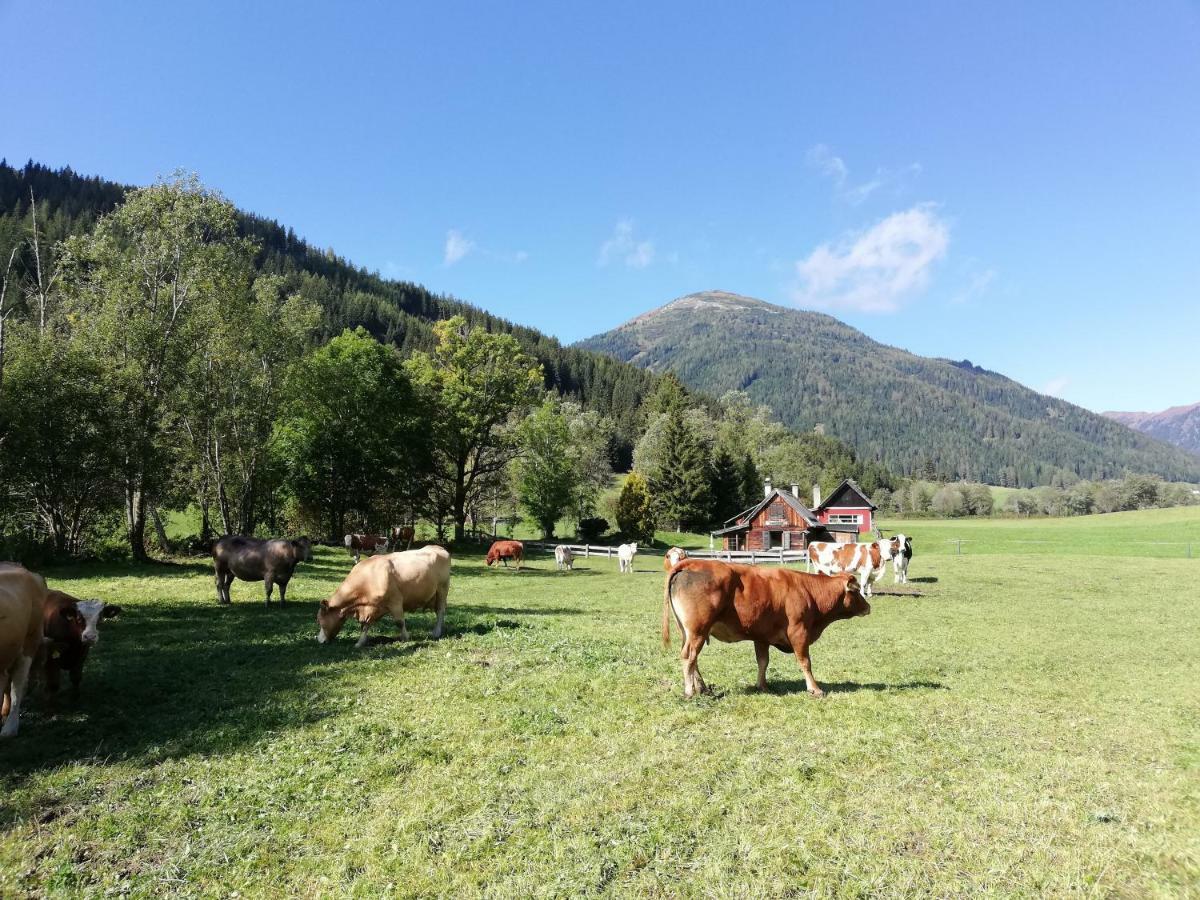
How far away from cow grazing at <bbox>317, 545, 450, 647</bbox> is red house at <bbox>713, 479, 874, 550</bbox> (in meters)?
43.9

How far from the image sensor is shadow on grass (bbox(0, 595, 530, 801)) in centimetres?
676

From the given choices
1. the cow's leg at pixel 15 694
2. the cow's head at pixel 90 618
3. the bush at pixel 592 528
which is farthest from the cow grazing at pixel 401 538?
the cow's leg at pixel 15 694

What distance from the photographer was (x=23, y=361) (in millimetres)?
23031

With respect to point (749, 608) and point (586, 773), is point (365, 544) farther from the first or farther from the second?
point (586, 773)

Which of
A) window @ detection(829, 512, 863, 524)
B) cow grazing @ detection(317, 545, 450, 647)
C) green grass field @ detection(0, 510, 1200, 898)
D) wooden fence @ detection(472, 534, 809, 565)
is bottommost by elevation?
wooden fence @ detection(472, 534, 809, 565)

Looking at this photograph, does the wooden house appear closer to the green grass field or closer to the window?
the window

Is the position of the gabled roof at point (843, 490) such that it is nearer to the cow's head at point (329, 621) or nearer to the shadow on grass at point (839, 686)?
the shadow on grass at point (839, 686)

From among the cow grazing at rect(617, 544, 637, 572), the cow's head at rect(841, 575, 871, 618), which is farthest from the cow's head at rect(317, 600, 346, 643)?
the cow grazing at rect(617, 544, 637, 572)

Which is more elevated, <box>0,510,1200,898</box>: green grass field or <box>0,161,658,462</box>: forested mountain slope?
<box>0,161,658,462</box>: forested mountain slope

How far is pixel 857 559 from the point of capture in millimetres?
23125

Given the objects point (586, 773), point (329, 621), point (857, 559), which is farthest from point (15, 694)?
point (857, 559)

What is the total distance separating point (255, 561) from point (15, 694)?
9916mm

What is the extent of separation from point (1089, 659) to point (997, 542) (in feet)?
187

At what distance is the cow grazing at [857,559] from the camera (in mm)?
22562
